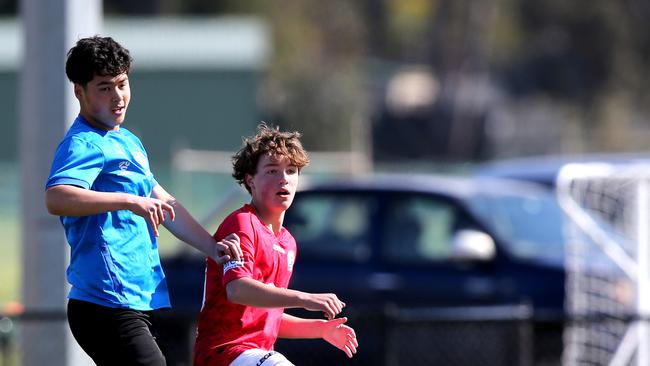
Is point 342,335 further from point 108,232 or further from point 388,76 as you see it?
point 388,76

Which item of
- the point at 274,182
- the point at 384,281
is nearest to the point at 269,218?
the point at 274,182

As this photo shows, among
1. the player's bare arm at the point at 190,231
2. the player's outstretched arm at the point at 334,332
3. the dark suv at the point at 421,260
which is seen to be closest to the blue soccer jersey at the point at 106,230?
the player's bare arm at the point at 190,231

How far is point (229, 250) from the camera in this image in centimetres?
396

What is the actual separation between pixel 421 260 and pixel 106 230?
19.7 feet

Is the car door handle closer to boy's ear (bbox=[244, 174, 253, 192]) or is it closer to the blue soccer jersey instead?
boy's ear (bbox=[244, 174, 253, 192])

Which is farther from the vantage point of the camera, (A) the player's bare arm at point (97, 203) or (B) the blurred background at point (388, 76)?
(B) the blurred background at point (388, 76)

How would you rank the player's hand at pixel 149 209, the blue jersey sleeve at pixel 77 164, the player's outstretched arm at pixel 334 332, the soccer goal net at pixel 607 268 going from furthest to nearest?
the soccer goal net at pixel 607 268
the player's outstretched arm at pixel 334 332
the blue jersey sleeve at pixel 77 164
the player's hand at pixel 149 209

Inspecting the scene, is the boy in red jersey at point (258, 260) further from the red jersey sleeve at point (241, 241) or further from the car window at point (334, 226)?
the car window at point (334, 226)

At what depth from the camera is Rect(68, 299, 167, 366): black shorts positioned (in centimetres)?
404

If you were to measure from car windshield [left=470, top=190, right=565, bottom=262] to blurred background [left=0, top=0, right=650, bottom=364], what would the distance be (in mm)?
17689

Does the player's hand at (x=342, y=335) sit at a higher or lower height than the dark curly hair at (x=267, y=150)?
lower

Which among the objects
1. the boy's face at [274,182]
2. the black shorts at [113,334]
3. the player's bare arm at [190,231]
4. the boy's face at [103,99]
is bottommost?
the black shorts at [113,334]

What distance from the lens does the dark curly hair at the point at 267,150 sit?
4137 mm

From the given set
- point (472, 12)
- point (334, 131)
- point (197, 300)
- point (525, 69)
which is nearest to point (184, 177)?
point (197, 300)
